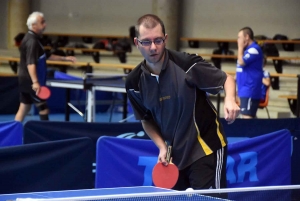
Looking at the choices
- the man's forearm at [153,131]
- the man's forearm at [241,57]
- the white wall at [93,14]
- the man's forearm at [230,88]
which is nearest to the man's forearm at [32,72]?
the man's forearm at [241,57]

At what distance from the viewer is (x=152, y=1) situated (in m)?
15.4

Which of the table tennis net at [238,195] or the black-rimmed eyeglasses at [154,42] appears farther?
the black-rimmed eyeglasses at [154,42]

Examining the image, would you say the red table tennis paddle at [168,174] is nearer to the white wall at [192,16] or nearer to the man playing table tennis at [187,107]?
the man playing table tennis at [187,107]

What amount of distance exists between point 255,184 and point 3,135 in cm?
189

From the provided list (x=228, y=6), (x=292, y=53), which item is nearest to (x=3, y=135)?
(x=292, y=53)

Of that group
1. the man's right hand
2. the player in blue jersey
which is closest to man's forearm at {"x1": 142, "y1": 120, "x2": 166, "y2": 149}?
the man's right hand

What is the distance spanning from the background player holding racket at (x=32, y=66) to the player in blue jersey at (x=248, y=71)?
214 centimetres

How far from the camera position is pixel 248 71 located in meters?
8.25

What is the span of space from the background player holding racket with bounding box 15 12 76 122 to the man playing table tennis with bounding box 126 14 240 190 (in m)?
4.44

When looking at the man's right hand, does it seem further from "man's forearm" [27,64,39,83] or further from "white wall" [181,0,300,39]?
"white wall" [181,0,300,39]

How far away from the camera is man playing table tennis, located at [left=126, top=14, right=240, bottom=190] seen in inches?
121

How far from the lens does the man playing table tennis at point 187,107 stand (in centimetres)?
308

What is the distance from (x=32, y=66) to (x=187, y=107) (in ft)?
15.3

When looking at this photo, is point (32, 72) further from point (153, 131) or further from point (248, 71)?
point (153, 131)
